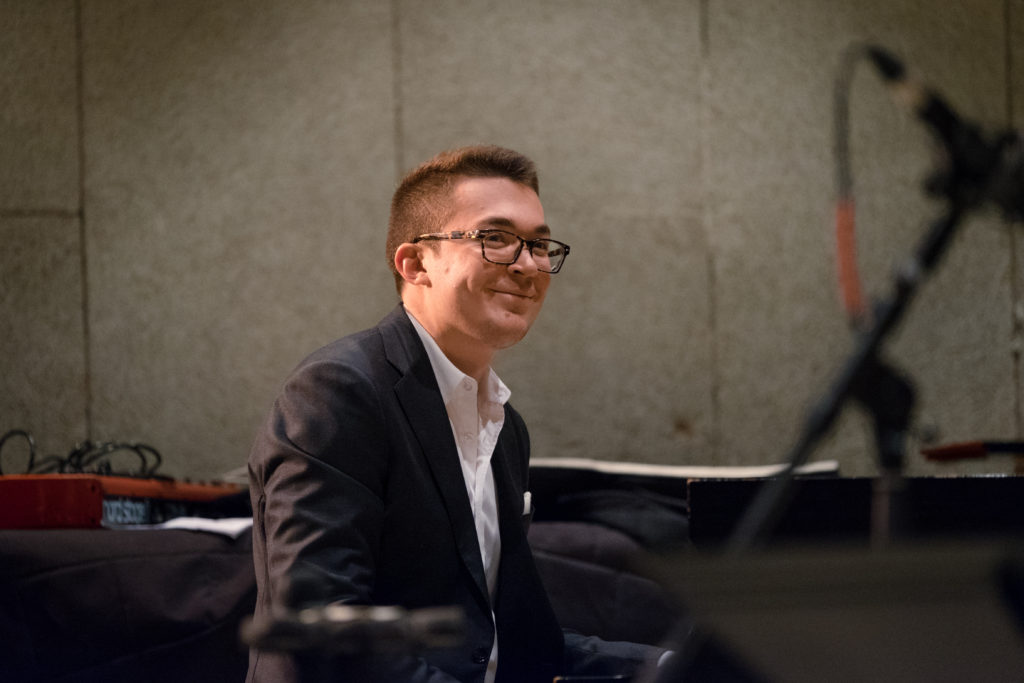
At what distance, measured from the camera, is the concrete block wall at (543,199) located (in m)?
3.48

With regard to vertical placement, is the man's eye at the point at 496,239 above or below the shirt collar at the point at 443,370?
above

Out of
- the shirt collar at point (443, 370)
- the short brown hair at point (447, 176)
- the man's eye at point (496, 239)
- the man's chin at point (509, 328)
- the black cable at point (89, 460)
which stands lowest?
the black cable at point (89, 460)

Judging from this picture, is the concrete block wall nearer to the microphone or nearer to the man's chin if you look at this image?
the man's chin

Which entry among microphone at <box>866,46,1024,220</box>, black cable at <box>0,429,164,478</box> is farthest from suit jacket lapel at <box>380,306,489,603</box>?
black cable at <box>0,429,164,478</box>

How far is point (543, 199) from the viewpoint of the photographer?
148 inches

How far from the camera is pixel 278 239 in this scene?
141 inches

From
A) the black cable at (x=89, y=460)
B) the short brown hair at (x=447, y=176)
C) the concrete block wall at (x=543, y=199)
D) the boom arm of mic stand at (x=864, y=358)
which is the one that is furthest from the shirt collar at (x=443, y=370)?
the concrete block wall at (x=543, y=199)

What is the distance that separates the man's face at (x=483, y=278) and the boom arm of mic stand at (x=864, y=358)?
0.90 metres

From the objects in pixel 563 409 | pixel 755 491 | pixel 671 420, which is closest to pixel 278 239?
pixel 563 409

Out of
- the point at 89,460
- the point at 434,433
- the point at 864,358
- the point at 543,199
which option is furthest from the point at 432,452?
the point at 543,199

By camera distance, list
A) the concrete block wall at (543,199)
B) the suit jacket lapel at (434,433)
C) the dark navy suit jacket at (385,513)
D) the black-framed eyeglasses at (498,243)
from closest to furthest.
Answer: the dark navy suit jacket at (385,513) → the suit jacket lapel at (434,433) → the black-framed eyeglasses at (498,243) → the concrete block wall at (543,199)

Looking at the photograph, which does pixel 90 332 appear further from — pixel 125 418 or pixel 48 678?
pixel 48 678

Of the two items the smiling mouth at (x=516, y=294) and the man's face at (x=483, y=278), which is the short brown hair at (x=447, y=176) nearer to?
the man's face at (x=483, y=278)

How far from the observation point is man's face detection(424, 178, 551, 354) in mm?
1672
